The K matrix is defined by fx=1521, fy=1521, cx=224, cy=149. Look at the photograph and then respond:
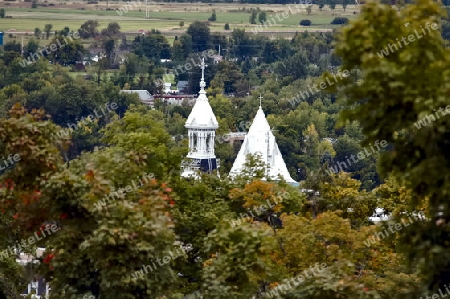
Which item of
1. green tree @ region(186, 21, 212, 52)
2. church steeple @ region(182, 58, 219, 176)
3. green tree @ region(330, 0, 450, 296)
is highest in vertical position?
green tree @ region(330, 0, 450, 296)

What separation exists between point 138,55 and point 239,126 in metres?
56.7

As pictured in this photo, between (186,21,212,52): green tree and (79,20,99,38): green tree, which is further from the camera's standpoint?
(79,20,99,38): green tree

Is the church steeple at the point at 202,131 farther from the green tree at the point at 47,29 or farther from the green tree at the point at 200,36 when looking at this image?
the green tree at the point at 47,29

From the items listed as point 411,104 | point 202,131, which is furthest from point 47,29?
point 411,104

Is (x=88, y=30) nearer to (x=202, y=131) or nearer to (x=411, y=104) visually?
(x=202, y=131)

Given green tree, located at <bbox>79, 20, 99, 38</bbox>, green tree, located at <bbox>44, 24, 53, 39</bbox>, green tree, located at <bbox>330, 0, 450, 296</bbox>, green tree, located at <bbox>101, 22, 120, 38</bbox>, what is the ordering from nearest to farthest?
green tree, located at <bbox>330, 0, 450, 296</bbox> < green tree, located at <bbox>44, 24, 53, 39</bbox> < green tree, located at <bbox>79, 20, 99, 38</bbox> < green tree, located at <bbox>101, 22, 120, 38</bbox>

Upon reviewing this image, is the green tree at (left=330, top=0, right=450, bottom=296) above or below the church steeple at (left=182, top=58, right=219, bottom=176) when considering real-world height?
above

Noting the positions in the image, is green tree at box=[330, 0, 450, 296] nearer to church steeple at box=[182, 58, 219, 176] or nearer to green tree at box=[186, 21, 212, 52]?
church steeple at box=[182, 58, 219, 176]

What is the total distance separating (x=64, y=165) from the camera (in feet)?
80.2

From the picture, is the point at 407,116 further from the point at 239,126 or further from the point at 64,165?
the point at 239,126

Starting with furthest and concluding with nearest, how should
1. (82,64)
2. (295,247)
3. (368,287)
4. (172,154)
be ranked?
(82,64)
(172,154)
(295,247)
(368,287)

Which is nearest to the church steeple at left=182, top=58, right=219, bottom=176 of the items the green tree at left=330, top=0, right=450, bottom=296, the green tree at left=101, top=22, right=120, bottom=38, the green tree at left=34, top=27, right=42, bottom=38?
the green tree at left=330, top=0, right=450, bottom=296

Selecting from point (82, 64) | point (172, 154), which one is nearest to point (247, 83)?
point (82, 64)

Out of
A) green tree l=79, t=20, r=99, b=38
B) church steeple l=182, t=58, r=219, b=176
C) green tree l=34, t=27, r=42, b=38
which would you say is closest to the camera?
church steeple l=182, t=58, r=219, b=176
